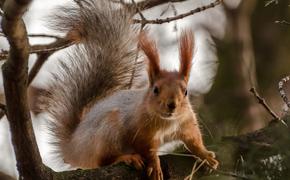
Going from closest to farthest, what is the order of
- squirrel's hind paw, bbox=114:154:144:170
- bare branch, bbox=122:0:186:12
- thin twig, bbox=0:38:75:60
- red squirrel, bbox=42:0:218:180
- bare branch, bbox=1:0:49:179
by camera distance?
1. bare branch, bbox=1:0:49:179
2. squirrel's hind paw, bbox=114:154:144:170
3. red squirrel, bbox=42:0:218:180
4. thin twig, bbox=0:38:75:60
5. bare branch, bbox=122:0:186:12

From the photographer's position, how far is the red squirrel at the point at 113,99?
2.57 metres

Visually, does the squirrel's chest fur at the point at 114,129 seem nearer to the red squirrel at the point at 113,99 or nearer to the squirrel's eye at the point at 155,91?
the red squirrel at the point at 113,99

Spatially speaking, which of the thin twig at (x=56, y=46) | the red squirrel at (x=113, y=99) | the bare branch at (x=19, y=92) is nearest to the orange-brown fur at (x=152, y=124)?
the red squirrel at (x=113, y=99)

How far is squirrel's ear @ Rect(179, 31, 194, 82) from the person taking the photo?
2.62 meters

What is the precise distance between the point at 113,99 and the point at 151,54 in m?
0.42

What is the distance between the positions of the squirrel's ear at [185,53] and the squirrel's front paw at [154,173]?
1.27ft

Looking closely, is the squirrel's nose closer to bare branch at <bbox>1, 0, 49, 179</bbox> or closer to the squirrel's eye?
the squirrel's eye

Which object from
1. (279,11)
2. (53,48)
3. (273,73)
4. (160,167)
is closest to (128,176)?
(160,167)

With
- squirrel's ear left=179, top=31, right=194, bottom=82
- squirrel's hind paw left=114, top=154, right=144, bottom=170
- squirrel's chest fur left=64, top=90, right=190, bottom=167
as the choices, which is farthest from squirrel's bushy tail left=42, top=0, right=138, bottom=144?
squirrel's hind paw left=114, top=154, right=144, bottom=170

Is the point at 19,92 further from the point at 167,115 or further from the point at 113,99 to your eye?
the point at 113,99

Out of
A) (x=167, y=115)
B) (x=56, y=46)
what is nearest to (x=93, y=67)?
(x=56, y=46)

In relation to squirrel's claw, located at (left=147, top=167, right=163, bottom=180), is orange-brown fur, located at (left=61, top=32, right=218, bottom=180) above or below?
above

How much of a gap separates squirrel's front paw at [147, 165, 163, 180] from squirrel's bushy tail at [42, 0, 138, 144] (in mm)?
794

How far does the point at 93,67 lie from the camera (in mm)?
3293
